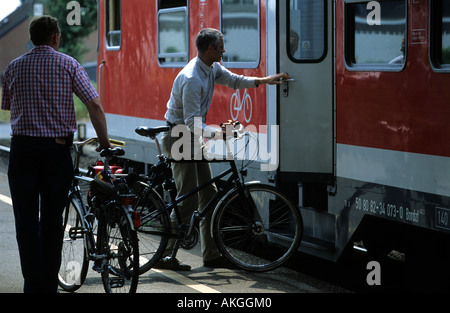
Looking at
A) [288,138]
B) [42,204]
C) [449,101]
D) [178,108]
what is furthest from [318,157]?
[42,204]

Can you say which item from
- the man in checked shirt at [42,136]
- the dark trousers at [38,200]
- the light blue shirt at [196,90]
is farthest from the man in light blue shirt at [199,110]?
the dark trousers at [38,200]

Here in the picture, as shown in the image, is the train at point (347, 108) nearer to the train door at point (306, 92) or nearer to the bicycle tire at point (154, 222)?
the train door at point (306, 92)

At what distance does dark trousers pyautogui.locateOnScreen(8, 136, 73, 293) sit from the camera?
550cm

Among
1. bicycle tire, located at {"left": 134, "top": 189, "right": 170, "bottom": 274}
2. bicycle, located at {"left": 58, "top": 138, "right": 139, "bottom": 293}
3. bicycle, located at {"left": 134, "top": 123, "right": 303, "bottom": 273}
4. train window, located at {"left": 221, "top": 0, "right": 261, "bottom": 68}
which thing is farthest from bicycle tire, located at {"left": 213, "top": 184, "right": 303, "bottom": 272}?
train window, located at {"left": 221, "top": 0, "right": 261, "bottom": 68}

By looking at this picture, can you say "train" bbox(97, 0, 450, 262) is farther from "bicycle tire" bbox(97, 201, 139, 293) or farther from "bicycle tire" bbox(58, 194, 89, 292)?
"bicycle tire" bbox(97, 201, 139, 293)

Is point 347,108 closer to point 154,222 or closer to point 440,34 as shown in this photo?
point 440,34

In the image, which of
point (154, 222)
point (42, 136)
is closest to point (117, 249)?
point (154, 222)

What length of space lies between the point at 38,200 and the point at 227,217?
1.81 metres

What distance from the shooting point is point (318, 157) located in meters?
7.07

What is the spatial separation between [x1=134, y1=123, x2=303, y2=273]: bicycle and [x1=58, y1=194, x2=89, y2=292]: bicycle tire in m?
0.58

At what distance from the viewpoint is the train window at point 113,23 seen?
10.7 m

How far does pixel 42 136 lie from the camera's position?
215 inches

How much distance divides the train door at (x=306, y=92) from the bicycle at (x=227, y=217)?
1.35 ft

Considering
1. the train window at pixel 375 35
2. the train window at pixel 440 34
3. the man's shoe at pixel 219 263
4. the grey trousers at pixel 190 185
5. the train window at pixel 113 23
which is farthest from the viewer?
the train window at pixel 113 23
